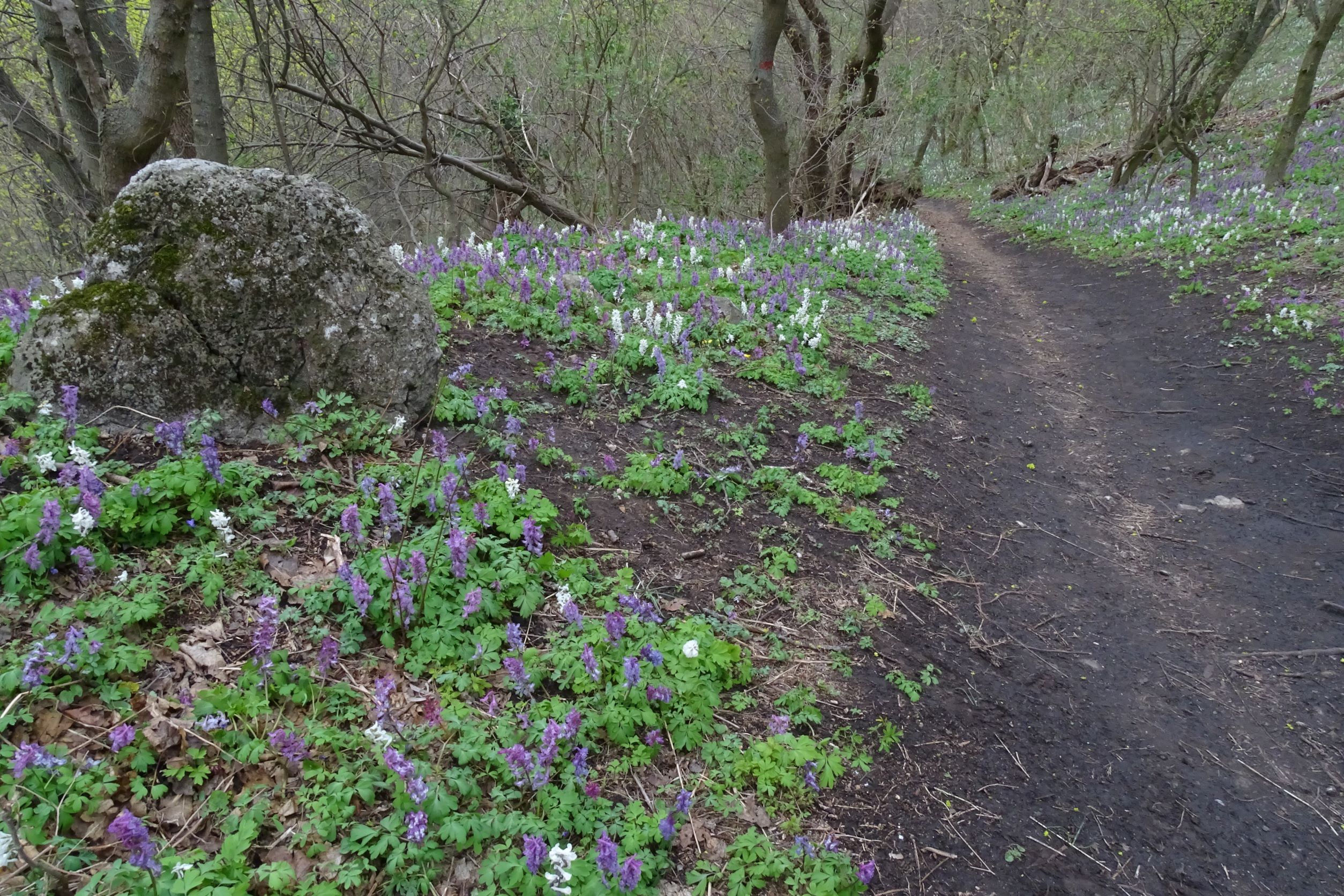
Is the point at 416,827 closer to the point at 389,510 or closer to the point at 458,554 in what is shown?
the point at 458,554

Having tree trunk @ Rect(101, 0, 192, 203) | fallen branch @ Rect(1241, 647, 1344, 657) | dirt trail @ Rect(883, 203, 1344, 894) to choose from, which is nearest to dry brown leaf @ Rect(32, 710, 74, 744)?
dirt trail @ Rect(883, 203, 1344, 894)

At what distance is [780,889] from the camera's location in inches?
104

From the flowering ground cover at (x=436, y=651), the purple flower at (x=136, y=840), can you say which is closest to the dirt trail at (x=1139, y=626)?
the flowering ground cover at (x=436, y=651)

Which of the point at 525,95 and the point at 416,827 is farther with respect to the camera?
the point at 525,95

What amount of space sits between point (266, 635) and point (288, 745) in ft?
1.47

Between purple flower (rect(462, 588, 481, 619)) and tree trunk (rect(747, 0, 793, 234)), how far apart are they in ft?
36.7

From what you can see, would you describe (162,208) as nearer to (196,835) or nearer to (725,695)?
(196,835)

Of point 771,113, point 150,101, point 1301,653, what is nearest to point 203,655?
point 150,101

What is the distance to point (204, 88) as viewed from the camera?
6.17 metres

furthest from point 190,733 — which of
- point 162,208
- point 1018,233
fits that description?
point 1018,233

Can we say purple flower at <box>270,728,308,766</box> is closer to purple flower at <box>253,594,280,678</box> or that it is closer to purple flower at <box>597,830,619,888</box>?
purple flower at <box>253,594,280,678</box>

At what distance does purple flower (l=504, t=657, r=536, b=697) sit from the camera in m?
2.87

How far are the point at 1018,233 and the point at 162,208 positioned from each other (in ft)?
59.7

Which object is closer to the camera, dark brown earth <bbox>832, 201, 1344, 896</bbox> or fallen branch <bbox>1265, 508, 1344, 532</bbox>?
dark brown earth <bbox>832, 201, 1344, 896</bbox>
